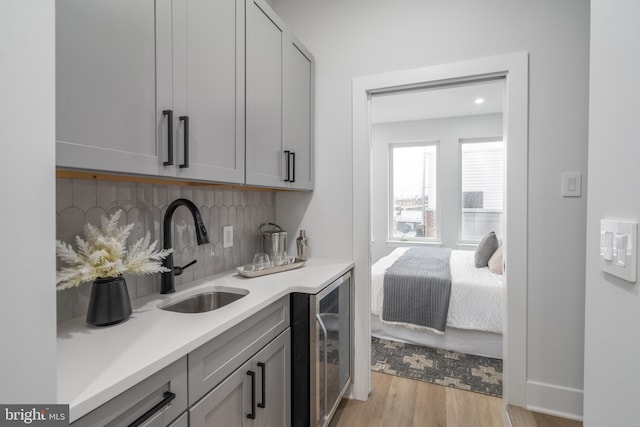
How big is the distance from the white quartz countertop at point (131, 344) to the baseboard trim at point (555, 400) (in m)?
1.51

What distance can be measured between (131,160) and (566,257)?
206 centimetres

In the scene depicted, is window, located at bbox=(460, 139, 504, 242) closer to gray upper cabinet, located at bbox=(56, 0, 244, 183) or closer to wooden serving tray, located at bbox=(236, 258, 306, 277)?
wooden serving tray, located at bbox=(236, 258, 306, 277)

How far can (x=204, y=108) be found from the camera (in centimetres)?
123

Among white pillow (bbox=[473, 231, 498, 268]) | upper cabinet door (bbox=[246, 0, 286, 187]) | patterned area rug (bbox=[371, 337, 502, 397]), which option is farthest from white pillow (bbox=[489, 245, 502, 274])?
upper cabinet door (bbox=[246, 0, 286, 187])

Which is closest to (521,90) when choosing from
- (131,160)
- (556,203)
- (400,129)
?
(556,203)

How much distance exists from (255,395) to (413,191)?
14.9 feet

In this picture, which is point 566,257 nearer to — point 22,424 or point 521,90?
point 521,90

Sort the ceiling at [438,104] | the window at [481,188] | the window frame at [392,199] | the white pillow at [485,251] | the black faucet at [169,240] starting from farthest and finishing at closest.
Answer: the window frame at [392,199] → the window at [481,188] → the ceiling at [438,104] → the white pillow at [485,251] → the black faucet at [169,240]

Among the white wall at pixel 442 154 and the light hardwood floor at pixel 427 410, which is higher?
the white wall at pixel 442 154

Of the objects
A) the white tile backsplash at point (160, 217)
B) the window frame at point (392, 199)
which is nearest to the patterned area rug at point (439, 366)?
the white tile backsplash at point (160, 217)

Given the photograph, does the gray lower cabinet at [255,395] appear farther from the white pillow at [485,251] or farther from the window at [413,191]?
the window at [413,191]

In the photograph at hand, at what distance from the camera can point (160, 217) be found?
1393mm

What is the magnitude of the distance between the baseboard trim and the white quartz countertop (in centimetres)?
151

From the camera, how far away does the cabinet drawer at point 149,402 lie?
2.16 ft
